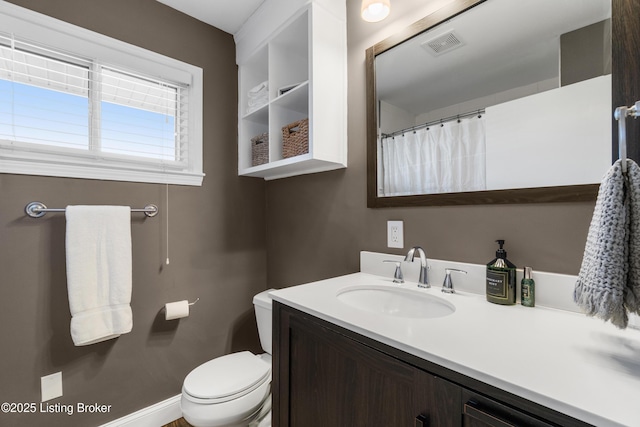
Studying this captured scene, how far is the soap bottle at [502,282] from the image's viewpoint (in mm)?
886

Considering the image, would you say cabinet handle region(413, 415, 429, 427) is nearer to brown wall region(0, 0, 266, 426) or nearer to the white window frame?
brown wall region(0, 0, 266, 426)

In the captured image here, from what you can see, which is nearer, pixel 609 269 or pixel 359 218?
pixel 609 269

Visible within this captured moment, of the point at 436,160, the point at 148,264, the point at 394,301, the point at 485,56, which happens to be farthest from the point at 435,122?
the point at 148,264

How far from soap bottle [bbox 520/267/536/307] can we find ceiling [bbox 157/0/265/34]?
1915 millimetres

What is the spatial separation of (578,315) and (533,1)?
101 cm

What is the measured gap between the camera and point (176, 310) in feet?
5.38

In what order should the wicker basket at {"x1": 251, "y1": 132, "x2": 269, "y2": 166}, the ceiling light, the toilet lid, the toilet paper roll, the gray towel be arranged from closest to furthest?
the gray towel, the ceiling light, the toilet lid, the toilet paper roll, the wicker basket at {"x1": 251, "y1": 132, "x2": 269, "y2": 166}

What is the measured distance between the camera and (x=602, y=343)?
61cm

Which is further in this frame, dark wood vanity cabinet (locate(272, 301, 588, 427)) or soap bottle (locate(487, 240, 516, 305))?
soap bottle (locate(487, 240, 516, 305))

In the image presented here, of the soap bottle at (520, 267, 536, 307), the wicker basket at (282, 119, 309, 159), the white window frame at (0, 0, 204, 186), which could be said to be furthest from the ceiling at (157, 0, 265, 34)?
the soap bottle at (520, 267, 536, 307)

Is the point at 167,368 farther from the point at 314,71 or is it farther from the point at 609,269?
the point at 609,269

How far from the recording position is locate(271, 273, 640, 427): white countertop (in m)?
0.43

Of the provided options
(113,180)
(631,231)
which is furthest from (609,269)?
(113,180)

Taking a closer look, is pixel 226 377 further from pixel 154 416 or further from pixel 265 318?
pixel 154 416
